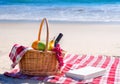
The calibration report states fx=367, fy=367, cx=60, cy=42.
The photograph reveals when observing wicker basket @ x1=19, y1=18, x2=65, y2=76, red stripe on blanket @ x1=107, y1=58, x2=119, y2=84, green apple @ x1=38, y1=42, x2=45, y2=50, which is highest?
green apple @ x1=38, y1=42, x2=45, y2=50

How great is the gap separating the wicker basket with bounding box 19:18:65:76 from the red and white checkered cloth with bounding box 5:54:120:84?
8cm

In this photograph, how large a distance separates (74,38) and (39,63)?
380 centimetres

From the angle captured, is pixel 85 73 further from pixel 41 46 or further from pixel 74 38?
pixel 74 38

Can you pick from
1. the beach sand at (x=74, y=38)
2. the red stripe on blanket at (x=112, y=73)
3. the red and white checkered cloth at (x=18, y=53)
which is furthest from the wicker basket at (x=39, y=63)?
the red stripe on blanket at (x=112, y=73)

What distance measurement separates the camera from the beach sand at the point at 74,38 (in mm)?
6105

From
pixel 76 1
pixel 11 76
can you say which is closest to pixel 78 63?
pixel 11 76

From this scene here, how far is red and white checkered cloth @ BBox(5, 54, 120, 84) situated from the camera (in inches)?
151

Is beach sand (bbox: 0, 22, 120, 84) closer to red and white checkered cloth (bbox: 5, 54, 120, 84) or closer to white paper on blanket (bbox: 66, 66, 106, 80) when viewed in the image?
red and white checkered cloth (bbox: 5, 54, 120, 84)

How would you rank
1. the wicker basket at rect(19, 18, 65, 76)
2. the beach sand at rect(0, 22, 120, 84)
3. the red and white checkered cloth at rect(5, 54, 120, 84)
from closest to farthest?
the red and white checkered cloth at rect(5, 54, 120, 84) → the wicker basket at rect(19, 18, 65, 76) → the beach sand at rect(0, 22, 120, 84)

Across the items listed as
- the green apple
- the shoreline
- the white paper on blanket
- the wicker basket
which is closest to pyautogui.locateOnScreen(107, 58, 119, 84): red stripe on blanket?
the white paper on blanket

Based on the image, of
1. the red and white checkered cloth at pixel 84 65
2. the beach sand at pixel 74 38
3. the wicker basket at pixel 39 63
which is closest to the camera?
the red and white checkered cloth at pixel 84 65

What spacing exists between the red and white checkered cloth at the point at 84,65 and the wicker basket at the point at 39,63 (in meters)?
0.08

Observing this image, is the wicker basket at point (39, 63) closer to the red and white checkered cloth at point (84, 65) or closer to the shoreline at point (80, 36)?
the red and white checkered cloth at point (84, 65)

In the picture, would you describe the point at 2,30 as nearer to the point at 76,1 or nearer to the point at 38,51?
the point at 38,51
